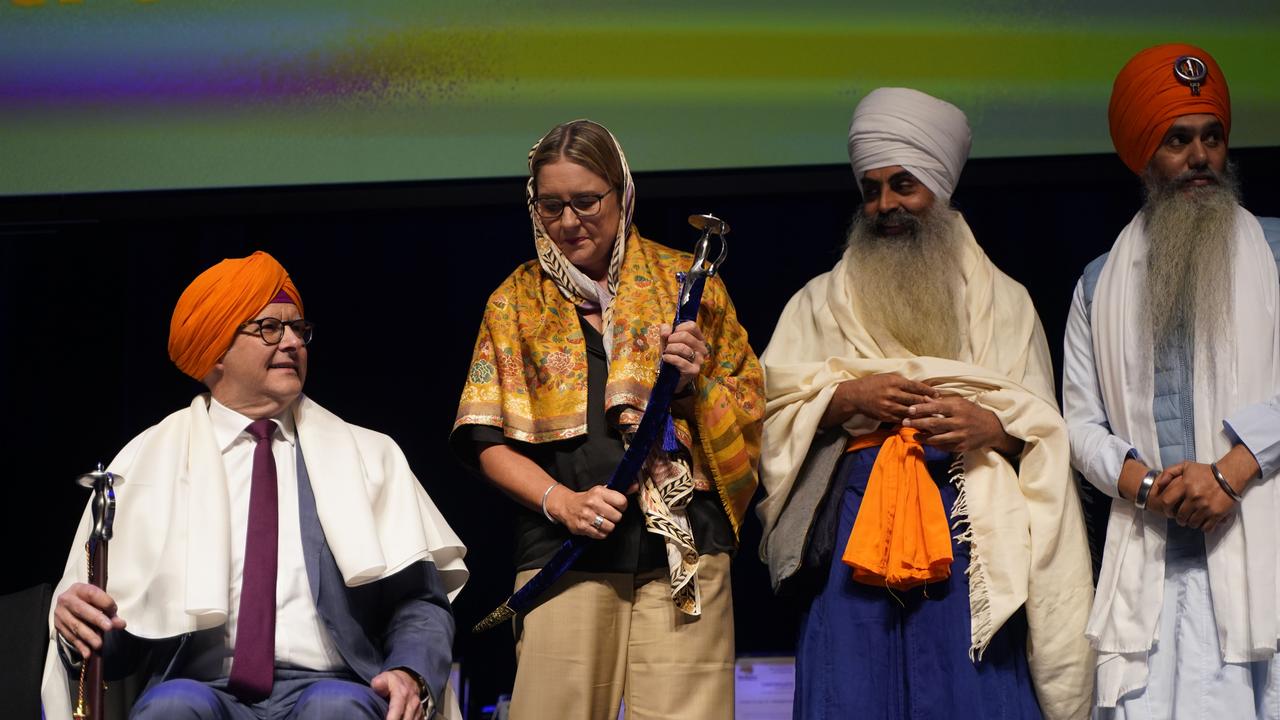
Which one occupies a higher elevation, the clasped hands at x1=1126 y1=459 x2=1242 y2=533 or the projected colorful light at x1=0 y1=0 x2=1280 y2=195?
the projected colorful light at x1=0 y1=0 x2=1280 y2=195

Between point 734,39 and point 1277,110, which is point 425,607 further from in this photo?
→ point 1277,110

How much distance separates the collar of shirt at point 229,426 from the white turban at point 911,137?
1530 millimetres

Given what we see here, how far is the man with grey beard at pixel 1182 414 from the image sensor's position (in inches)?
122

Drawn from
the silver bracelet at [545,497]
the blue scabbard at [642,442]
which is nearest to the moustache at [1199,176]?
the blue scabbard at [642,442]

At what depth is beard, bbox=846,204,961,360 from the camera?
11.8ft

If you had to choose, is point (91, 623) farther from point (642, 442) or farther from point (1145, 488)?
point (1145, 488)

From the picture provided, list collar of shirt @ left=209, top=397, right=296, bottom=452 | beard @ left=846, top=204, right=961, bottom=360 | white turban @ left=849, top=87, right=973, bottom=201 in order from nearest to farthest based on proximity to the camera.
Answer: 1. collar of shirt @ left=209, top=397, right=296, bottom=452
2. beard @ left=846, top=204, right=961, bottom=360
3. white turban @ left=849, top=87, right=973, bottom=201

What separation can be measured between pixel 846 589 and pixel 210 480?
1363 mm

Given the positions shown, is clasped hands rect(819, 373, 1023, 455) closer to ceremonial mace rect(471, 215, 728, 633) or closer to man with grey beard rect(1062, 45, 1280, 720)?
man with grey beard rect(1062, 45, 1280, 720)

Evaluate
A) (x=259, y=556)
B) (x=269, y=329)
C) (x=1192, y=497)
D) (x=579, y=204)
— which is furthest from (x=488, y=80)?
(x=1192, y=497)

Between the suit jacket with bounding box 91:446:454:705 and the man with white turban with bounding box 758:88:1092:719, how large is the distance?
0.78 m

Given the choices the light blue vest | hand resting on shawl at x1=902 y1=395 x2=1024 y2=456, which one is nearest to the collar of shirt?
hand resting on shawl at x1=902 y1=395 x2=1024 y2=456

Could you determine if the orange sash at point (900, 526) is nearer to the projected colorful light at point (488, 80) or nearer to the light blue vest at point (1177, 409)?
the light blue vest at point (1177, 409)

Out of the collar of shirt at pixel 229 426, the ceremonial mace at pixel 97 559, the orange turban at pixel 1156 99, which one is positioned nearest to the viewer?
the ceremonial mace at pixel 97 559
